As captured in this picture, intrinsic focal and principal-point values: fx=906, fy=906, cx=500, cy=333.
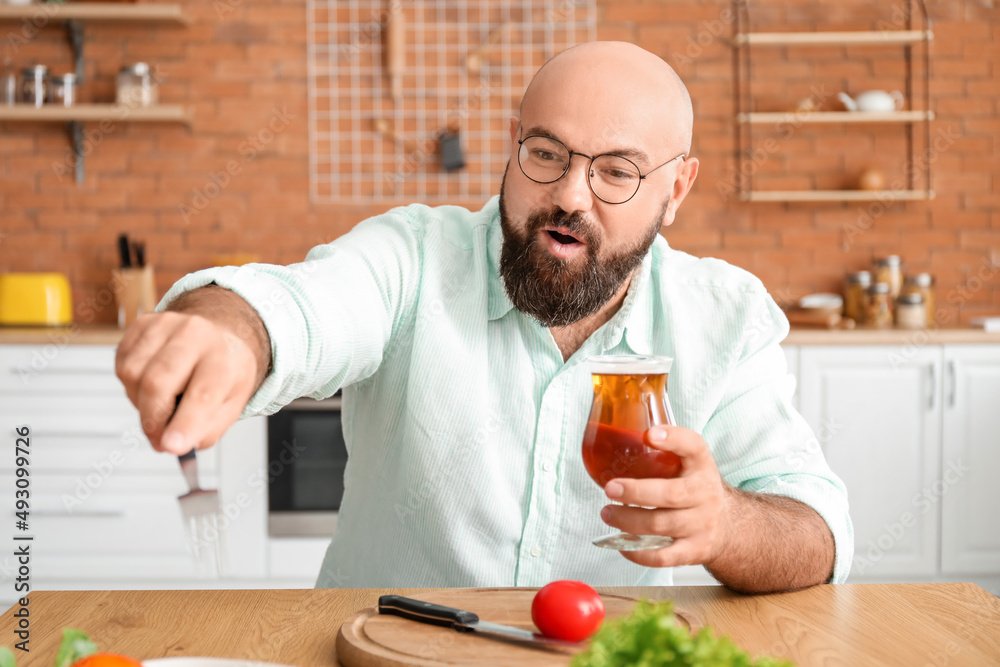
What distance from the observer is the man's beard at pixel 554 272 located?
4.27 feet

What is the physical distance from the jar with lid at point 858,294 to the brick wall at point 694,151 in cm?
14

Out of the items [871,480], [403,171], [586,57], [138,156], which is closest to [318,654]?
[586,57]

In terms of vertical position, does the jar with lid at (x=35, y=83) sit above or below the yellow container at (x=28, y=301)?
above

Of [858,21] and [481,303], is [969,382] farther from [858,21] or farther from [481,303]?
[481,303]

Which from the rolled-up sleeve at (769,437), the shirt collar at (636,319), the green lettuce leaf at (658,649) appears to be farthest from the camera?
the shirt collar at (636,319)

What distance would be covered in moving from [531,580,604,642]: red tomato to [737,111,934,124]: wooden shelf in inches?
119

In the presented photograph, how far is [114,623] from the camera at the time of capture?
98cm

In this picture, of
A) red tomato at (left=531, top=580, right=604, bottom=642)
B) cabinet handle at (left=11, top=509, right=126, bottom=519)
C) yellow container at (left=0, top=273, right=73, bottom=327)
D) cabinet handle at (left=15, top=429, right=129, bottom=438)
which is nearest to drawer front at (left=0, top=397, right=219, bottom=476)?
cabinet handle at (left=15, top=429, right=129, bottom=438)

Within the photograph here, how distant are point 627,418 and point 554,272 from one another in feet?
1.25

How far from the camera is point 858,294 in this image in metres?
3.59

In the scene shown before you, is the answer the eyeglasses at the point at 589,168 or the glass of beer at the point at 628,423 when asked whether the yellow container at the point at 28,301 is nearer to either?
the eyeglasses at the point at 589,168

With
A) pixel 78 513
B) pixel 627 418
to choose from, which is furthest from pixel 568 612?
pixel 78 513

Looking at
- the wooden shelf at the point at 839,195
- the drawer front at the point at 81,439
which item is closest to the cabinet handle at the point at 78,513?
the drawer front at the point at 81,439

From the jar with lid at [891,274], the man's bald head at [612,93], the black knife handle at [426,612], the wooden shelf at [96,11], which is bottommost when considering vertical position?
the black knife handle at [426,612]
